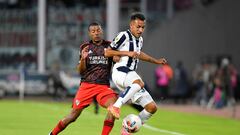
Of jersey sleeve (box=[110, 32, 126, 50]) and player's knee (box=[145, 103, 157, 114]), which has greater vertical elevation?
jersey sleeve (box=[110, 32, 126, 50])

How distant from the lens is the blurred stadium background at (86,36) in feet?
129

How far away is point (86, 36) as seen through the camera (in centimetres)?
4012

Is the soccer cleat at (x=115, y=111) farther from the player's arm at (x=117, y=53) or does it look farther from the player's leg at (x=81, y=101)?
the player's leg at (x=81, y=101)

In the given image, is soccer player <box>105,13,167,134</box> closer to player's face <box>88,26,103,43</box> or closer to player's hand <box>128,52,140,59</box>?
player's hand <box>128,52,140,59</box>

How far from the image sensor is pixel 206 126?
21.9 m

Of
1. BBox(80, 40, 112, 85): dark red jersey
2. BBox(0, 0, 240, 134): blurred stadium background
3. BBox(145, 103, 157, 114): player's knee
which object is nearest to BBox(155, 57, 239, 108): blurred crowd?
BBox(0, 0, 240, 134): blurred stadium background

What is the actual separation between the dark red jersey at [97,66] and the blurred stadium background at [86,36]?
2378 cm

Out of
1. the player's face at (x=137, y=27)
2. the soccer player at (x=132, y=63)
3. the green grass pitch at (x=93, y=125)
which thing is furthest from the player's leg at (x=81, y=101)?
the green grass pitch at (x=93, y=125)

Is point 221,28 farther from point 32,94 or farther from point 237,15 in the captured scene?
point 32,94

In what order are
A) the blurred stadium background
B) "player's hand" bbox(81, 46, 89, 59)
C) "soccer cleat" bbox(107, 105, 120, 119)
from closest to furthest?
"soccer cleat" bbox(107, 105, 120, 119)
"player's hand" bbox(81, 46, 89, 59)
the blurred stadium background

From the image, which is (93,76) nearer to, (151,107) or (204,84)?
(151,107)

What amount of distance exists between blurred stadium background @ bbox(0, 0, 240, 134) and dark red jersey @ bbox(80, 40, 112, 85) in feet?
78.0

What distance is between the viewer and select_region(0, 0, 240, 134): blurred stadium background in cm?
A: 3938

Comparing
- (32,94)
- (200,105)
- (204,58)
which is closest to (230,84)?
(200,105)
